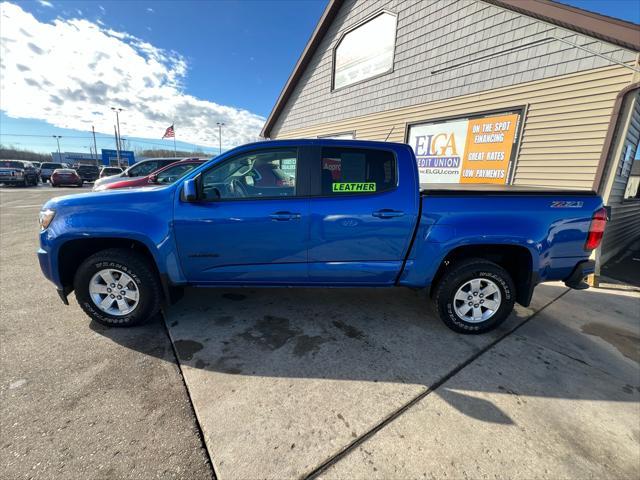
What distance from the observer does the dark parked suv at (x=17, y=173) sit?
19.2 metres

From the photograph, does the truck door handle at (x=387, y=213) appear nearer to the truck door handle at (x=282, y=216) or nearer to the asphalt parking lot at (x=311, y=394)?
the truck door handle at (x=282, y=216)

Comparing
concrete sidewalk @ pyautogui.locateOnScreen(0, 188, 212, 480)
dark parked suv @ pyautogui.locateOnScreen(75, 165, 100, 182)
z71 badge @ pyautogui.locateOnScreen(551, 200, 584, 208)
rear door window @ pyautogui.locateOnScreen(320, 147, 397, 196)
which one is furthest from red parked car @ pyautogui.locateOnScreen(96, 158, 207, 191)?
dark parked suv @ pyautogui.locateOnScreen(75, 165, 100, 182)

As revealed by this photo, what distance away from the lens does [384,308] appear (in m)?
3.56

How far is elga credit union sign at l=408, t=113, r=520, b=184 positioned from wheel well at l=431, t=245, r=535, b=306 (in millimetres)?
→ 3783

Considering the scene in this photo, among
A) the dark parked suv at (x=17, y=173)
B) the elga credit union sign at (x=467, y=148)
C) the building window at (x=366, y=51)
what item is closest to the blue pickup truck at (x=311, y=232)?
the elga credit union sign at (x=467, y=148)

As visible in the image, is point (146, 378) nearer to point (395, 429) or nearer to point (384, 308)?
point (395, 429)

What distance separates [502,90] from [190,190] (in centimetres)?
631

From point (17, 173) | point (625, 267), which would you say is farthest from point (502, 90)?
point (17, 173)

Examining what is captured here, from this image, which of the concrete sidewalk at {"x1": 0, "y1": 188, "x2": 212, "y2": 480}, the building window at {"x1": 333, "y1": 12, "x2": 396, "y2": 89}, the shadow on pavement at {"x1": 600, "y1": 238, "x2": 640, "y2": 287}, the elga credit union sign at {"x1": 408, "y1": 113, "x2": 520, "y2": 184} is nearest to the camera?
the concrete sidewalk at {"x1": 0, "y1": 188, "x2": 212, "y2": 480}

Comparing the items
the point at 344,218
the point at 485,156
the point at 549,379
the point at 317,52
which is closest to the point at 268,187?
the point at 344,218

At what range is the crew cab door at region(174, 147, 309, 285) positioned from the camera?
8.97 ft

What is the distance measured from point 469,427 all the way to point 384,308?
1.69 m

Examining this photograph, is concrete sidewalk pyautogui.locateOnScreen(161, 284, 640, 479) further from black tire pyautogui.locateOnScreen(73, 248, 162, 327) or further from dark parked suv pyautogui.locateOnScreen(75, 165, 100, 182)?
dark parked suv pyautogui.locateOnScreen(75, 165, 100, 182)

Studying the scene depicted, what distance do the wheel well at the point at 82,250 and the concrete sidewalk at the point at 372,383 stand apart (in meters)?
0.82
